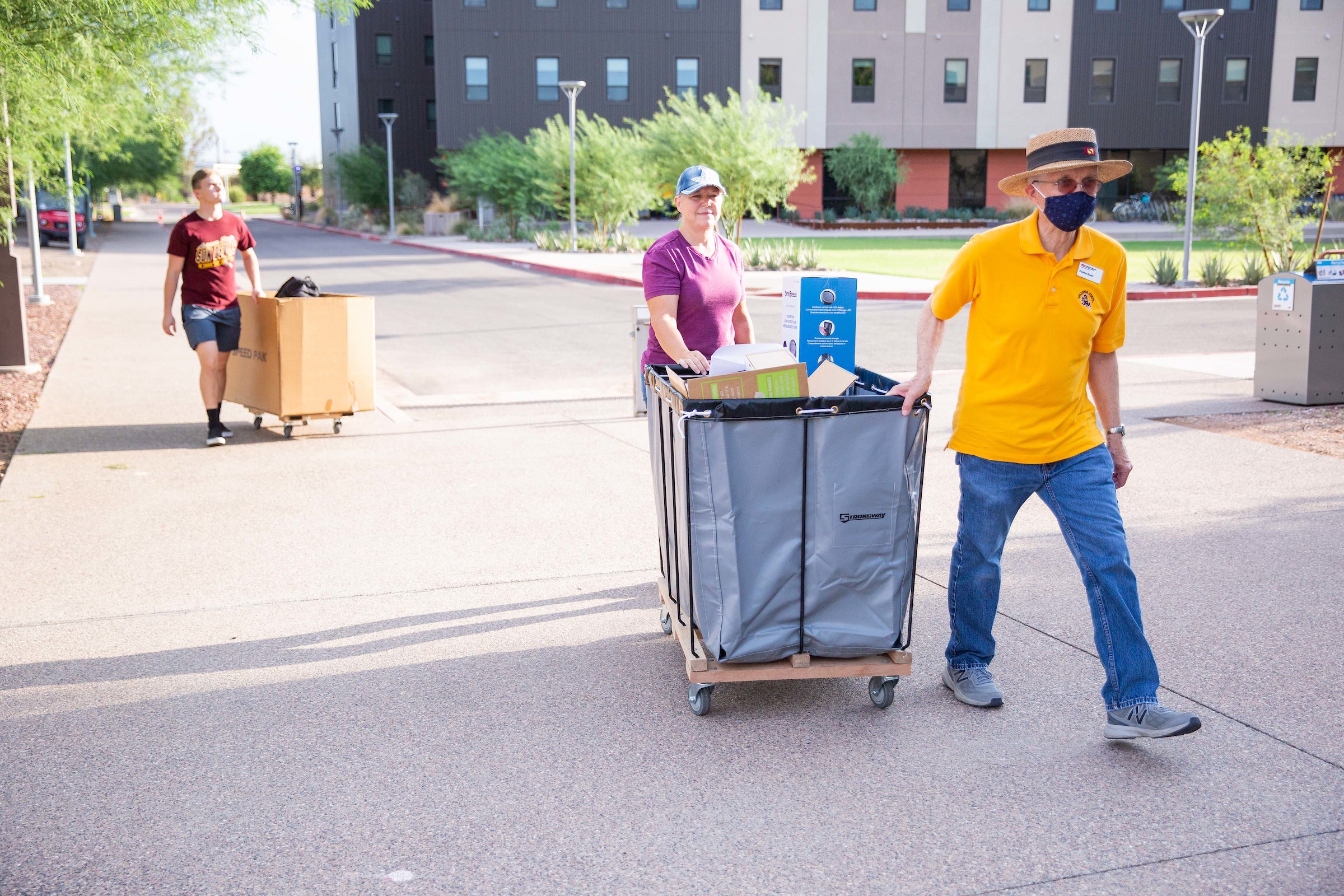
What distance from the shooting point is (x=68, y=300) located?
2086 cm

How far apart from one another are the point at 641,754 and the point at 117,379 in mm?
9824

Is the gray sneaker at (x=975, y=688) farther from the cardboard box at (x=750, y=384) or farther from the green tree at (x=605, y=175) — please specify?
the green tree at (x=605, y=175)

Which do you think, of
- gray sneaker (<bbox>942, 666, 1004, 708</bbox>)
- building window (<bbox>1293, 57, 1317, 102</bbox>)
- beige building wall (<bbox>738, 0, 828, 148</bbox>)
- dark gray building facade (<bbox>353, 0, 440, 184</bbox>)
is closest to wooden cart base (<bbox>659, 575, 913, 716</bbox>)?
gray sneaker (<bbox>942, 666, 1004, 708</bbox>)

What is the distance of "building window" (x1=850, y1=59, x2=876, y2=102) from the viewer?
52250 mm

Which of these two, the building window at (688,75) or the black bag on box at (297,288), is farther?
the building window at (688,75)

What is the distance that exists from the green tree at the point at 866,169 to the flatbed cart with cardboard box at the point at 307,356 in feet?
145

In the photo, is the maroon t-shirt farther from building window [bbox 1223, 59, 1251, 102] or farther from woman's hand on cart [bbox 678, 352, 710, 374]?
building window [bbox 1223, 59, 1251, 102]

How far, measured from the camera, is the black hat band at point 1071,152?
392 centimetres

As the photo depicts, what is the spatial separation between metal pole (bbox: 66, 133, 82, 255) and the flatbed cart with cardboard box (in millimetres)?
5583

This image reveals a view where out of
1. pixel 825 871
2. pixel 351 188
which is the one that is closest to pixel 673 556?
Answer: pixel 825 871

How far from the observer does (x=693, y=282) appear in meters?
5.11

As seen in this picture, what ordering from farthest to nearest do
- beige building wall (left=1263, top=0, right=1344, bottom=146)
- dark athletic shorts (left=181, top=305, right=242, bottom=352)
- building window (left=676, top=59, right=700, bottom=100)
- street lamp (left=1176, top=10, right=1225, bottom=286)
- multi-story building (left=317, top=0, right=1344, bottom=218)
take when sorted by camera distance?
beige building wall (left=1263, top=0, right=1344, bottom=146)
building window (left=676, top=59, right=700, bottom=100)
multi-story building (left=317, top=0, right=1344, bottom=218)
street lamp (left=1176, top=10, right=1225, bottom=286)
dark athletic shorts (left=181, top=305, right=242, bottom=352)

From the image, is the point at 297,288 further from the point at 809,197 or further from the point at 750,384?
the point at 809,197

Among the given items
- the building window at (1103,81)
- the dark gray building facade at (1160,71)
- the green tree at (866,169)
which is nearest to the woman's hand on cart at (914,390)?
the green tree at (866,169)
